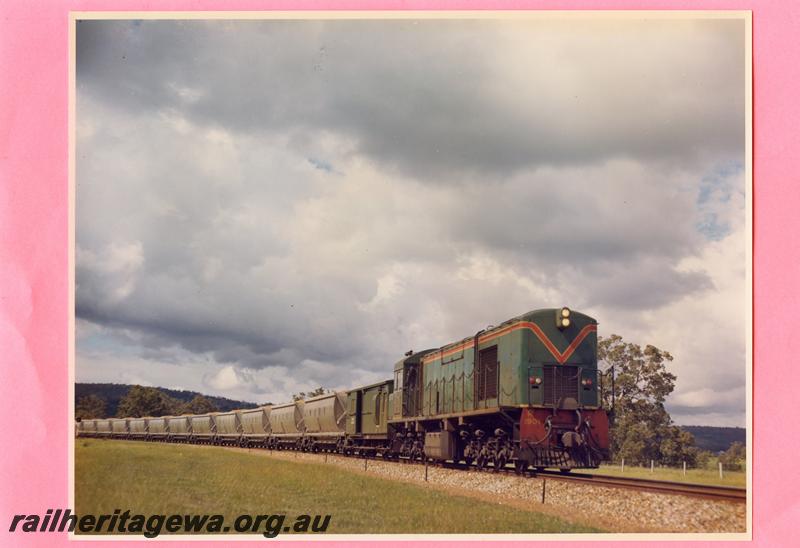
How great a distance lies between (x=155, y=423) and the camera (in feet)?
193

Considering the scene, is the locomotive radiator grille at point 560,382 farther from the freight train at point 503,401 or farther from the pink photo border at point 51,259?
the pink photo border at point 51,259

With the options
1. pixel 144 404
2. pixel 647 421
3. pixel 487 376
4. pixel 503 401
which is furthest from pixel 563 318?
pixel 144 404

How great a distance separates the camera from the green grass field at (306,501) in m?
12.8

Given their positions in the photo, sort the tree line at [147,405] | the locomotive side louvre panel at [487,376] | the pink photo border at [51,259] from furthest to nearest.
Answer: the tree line at [147,405] < the locomotive side louvre panel at [487,376] < the pink photo border at [51,259]

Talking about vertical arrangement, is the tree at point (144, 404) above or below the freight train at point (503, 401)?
below

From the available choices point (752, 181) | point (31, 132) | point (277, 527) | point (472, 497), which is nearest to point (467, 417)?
point (472, 497)

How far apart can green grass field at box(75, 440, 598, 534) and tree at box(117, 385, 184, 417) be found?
3720cm

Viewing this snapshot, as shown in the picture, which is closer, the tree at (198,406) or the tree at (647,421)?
the tree at (647,421)

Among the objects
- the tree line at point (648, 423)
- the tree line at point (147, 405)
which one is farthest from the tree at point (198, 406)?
the tree line at point (648, 423)

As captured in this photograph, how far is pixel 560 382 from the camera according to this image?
17.5 m

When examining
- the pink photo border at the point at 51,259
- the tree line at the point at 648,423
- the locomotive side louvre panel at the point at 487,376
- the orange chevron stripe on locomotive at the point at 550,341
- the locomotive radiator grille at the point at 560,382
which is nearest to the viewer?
the pink photo border at the point at 51,259

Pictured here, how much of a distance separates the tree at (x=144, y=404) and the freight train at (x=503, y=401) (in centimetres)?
Result: 3155

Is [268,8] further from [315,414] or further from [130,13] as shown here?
[315,414]

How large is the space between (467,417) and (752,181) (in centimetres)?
1011
